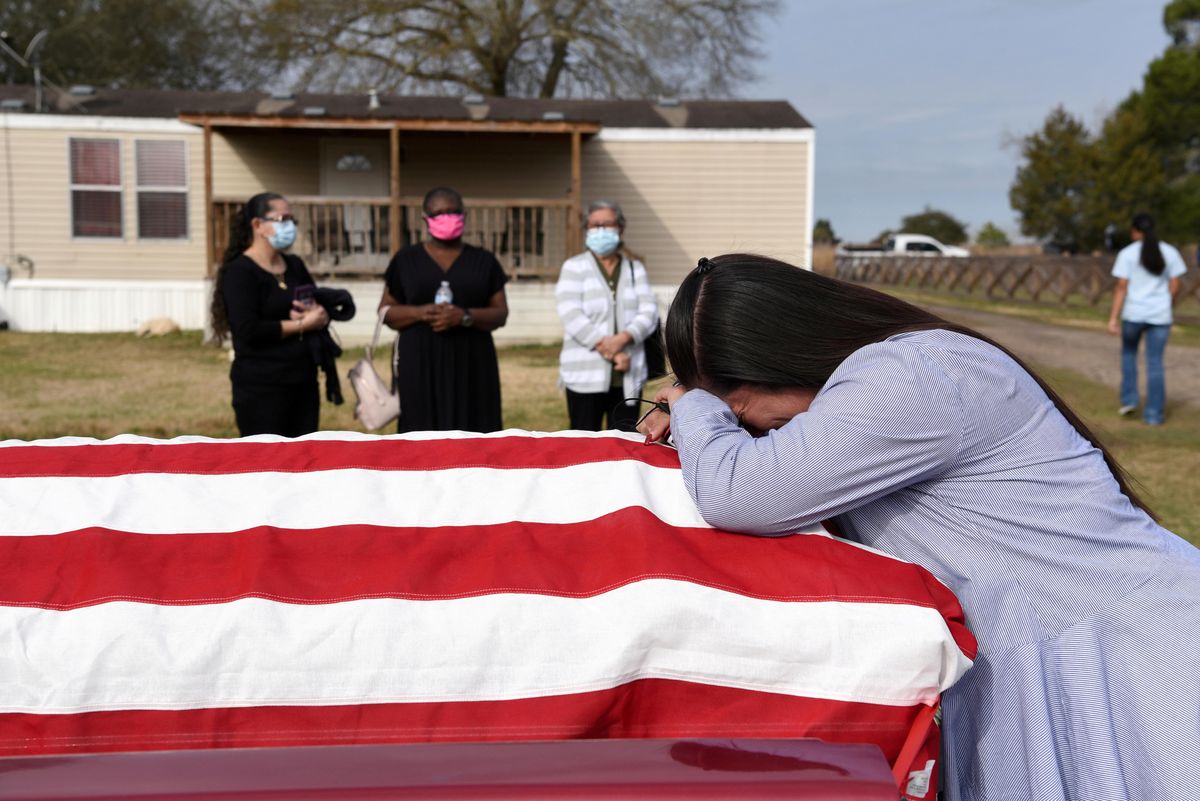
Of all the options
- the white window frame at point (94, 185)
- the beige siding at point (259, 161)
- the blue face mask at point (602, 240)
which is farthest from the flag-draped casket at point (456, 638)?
the white window frame at point (94, 185)

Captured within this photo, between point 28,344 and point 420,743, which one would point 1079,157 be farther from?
point 420,743

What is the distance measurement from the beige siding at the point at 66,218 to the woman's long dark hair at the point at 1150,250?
14264 mm

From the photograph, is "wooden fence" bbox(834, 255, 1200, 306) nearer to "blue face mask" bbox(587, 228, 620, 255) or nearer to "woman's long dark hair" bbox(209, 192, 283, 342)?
"blue face mask" bbox(587, 228, 620, 255)

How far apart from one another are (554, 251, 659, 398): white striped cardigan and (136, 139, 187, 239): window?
13.7 m

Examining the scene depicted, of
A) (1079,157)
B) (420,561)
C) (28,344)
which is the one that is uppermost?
(1079,157)

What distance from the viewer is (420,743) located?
1.43 m

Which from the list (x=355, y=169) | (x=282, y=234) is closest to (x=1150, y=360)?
(x=282, y=234)

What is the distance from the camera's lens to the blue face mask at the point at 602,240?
6496 millimetres

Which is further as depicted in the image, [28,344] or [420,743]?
[28,344]

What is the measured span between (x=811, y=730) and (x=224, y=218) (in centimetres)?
1683

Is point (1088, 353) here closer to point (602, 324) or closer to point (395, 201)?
point (395, 201)

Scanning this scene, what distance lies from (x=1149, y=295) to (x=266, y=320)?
25.4 feet

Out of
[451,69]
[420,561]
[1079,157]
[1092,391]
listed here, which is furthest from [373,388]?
[1079,157]

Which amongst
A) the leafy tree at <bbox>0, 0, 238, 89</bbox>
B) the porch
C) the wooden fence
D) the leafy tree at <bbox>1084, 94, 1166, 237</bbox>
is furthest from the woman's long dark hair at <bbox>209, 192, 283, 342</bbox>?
the leafy tree at <bbox>1084, 94, 1166, 237</bbox>
